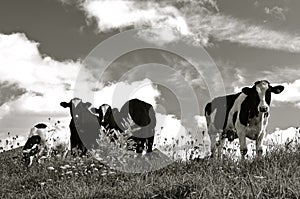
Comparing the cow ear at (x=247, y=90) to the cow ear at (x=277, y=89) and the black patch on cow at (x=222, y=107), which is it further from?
the black patch on cow at (x=222, y=107)

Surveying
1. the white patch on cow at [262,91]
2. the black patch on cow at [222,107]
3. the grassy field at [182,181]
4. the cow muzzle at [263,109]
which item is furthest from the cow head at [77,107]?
the cow muzzle at [263,109]

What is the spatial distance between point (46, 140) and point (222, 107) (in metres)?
7.41

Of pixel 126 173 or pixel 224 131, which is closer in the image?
pixel 126 173

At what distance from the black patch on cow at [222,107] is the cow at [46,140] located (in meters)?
5.82

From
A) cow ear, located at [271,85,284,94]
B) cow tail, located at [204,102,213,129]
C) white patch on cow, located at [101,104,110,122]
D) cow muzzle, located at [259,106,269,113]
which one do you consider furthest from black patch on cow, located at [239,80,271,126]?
white patch on cow, located at [101,104,110,122]

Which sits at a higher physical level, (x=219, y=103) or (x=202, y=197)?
(x=219, y=103)

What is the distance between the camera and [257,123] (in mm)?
12438

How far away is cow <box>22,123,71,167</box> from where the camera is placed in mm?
17250

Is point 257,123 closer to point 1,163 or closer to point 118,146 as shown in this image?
point 118,146

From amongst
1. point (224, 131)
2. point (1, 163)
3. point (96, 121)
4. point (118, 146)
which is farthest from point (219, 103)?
point (1, 163)

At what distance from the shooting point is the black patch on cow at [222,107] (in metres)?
14.3

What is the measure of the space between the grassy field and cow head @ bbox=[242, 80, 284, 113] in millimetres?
3820

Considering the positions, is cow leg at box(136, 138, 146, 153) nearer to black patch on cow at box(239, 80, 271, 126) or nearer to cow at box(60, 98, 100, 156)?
cow at box(60, 98, 100, 156)

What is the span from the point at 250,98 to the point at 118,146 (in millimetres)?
4852
